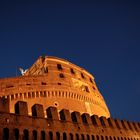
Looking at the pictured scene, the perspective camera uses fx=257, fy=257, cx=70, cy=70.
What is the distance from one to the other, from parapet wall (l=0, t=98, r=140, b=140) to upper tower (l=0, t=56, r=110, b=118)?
66.5 feet

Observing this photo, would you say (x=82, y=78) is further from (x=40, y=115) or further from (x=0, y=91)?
(x=40, y=115)

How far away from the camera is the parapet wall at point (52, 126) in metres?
10.1

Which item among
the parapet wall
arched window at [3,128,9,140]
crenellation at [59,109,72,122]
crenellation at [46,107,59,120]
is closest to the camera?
arched window at [3,128,9,140]

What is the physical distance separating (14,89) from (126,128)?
846 inches

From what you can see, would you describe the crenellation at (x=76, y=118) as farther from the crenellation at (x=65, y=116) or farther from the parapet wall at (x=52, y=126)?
the crenellation at (x=65, y=116)

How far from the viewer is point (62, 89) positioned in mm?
37531

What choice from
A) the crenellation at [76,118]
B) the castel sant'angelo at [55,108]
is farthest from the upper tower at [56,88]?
the crenellation at [76,118]

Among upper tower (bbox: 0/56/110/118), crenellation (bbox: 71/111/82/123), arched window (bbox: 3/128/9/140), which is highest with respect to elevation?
upper tower (bbox: 0/56/110/118)

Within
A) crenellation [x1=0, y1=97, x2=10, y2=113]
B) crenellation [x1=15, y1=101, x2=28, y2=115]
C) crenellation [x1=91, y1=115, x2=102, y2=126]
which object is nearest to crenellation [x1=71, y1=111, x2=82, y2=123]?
crenellation [x1=91, y1=115, x2=102, y2=126]

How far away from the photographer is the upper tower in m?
34.2

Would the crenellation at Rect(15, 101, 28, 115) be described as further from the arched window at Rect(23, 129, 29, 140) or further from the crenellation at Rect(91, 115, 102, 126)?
the crenellation at Rect(91, 115, 102, 126)

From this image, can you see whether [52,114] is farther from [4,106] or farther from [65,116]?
[4,106]

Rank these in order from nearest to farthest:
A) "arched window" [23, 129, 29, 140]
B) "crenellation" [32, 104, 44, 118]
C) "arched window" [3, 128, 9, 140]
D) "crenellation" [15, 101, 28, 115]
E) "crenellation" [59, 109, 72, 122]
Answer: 1. "arched window" [3, 128, 9, 140]
2. "arched window" [23, 129, 29, 140]
3. "crenellation" [15, 101, 28, 115]
4. "crenellation" [32, 104, 44, 118]
5. "crenellation" [59, 109, 72, 122]

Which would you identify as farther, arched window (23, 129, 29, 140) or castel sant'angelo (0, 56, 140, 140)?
castel sant'angelo (0, 56, 140, 140)
